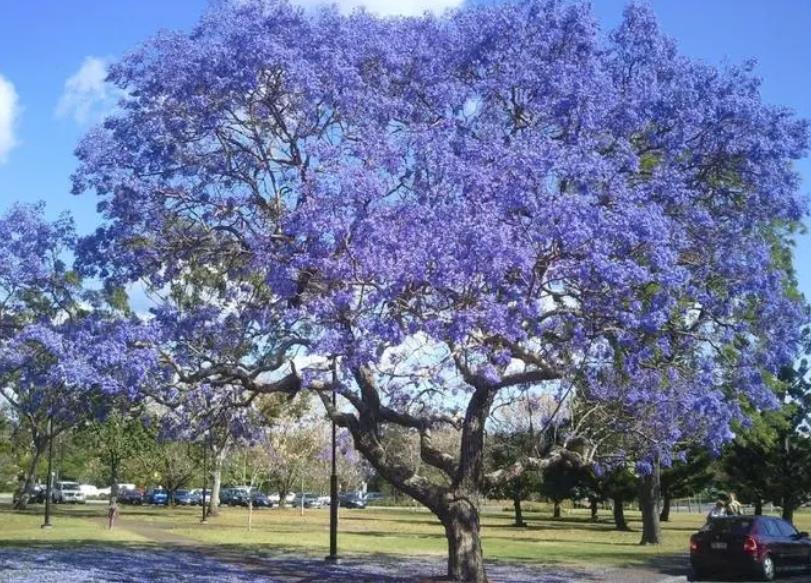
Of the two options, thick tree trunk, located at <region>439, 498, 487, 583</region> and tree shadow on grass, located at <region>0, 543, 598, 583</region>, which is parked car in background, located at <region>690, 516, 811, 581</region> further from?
thick tree trunk, located at <region>439, 498, 487, 583</region>

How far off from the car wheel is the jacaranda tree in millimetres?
4991

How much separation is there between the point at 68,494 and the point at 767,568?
7061 centimetres

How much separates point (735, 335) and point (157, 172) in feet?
38.6

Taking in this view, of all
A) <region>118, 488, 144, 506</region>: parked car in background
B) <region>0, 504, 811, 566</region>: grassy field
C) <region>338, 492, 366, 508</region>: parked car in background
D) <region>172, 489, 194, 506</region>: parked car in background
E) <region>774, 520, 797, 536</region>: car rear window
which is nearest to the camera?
<region>774, 520, 797, 536</region>: car rear window

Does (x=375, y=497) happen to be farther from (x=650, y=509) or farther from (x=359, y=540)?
(x=650, y=509)

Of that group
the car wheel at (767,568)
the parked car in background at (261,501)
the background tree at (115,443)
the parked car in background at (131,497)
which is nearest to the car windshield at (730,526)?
the car wheel at (767,568)

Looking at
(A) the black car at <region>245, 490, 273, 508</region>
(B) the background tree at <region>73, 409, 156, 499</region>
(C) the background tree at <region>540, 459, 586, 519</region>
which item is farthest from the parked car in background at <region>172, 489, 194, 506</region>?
(C) the background tree at <region>540, 459, 586, 519</region>

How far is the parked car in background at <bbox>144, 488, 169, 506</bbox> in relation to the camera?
3059 inches

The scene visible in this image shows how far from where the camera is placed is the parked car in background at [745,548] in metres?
21.9

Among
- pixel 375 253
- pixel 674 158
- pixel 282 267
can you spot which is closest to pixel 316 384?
pixel 282 267

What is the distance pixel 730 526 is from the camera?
73.7 ft

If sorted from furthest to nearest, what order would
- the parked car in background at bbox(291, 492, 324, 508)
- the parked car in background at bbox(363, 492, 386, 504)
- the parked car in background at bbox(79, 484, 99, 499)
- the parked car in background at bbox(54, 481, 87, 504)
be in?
the parked car in background at bbox(363, 492, 386, 504), the parked car in background at bbox(291, 492, 324, 508), the parked car in background at bbox(79, 484, 99, 499), the parked car in background at bbox(54, 481, 87, 504)

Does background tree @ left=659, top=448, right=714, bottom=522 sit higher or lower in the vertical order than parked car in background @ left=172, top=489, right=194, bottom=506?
higher

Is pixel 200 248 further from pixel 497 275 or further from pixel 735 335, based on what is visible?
pixel 735 335
